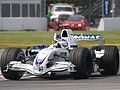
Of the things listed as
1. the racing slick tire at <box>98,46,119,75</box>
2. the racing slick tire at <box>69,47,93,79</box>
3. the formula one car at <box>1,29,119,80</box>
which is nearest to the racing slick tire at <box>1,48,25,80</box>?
the formula one car at <box>1,29,119,80</box>

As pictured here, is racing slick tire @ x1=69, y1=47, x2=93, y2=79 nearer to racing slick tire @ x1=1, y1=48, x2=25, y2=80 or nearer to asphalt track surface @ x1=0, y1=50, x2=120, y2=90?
asphalt track surface @ x1=0, y1=50, x2=120, y2=90

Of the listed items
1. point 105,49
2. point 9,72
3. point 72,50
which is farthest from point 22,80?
point 105,49

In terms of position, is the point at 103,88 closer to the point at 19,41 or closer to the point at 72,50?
the point at 72,50

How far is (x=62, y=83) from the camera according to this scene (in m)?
12.8

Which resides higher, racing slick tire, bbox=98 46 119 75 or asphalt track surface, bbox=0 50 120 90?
racing slick tire, bbox=98 46 119 75

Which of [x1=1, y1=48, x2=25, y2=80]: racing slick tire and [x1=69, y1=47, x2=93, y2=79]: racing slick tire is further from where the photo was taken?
[x1=1, y1=48, x2=25, y2=80]: racing slick tire

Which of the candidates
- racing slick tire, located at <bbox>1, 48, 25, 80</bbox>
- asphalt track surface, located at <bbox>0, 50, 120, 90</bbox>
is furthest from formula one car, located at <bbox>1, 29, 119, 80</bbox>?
asphalt track surface, located at <bbox>0, 50, 120, 90</bbox>

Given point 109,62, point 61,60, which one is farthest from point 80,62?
point 109,62

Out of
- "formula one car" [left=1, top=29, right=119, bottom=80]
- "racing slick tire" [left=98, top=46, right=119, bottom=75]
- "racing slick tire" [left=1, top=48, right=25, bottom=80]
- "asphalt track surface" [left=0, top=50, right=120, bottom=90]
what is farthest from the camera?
"racing slick tire" [left=98, top=46, right=119, bottom=75]

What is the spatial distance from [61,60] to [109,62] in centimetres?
167

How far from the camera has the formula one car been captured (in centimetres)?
1344

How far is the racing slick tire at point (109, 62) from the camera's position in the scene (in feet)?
49.3

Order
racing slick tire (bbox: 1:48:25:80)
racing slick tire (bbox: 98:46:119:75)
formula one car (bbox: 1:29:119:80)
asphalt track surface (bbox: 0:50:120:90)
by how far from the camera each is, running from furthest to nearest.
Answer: racing slick tire (bbox: 98:46:119:75) < racing slick tire (bbox: 1:48:25:80) < formula one car (bbox: 1:29:119:80) < asphalt track surface (bbox: 0:50:120:90)

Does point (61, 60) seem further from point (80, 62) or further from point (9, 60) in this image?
point (9, 60)
